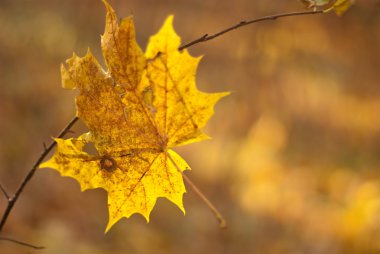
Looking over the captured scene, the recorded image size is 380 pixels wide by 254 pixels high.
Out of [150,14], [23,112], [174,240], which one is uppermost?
[150,14]

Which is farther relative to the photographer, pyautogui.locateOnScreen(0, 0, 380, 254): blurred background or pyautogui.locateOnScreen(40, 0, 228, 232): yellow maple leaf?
pyautogui.locateOnScreen(0, 0, 380, 254): blurred background

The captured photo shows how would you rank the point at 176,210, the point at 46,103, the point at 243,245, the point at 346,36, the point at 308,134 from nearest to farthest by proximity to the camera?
the point at 243,245, the point at 176,210, the point at 46,103, the point at 308,134, the point at 346,36

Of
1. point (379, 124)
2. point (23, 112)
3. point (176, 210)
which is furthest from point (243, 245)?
point (379, 124)

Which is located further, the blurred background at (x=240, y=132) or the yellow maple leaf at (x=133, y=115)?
the blurred background at (x=240, y=132)

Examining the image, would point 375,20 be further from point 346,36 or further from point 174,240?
point 174,240
